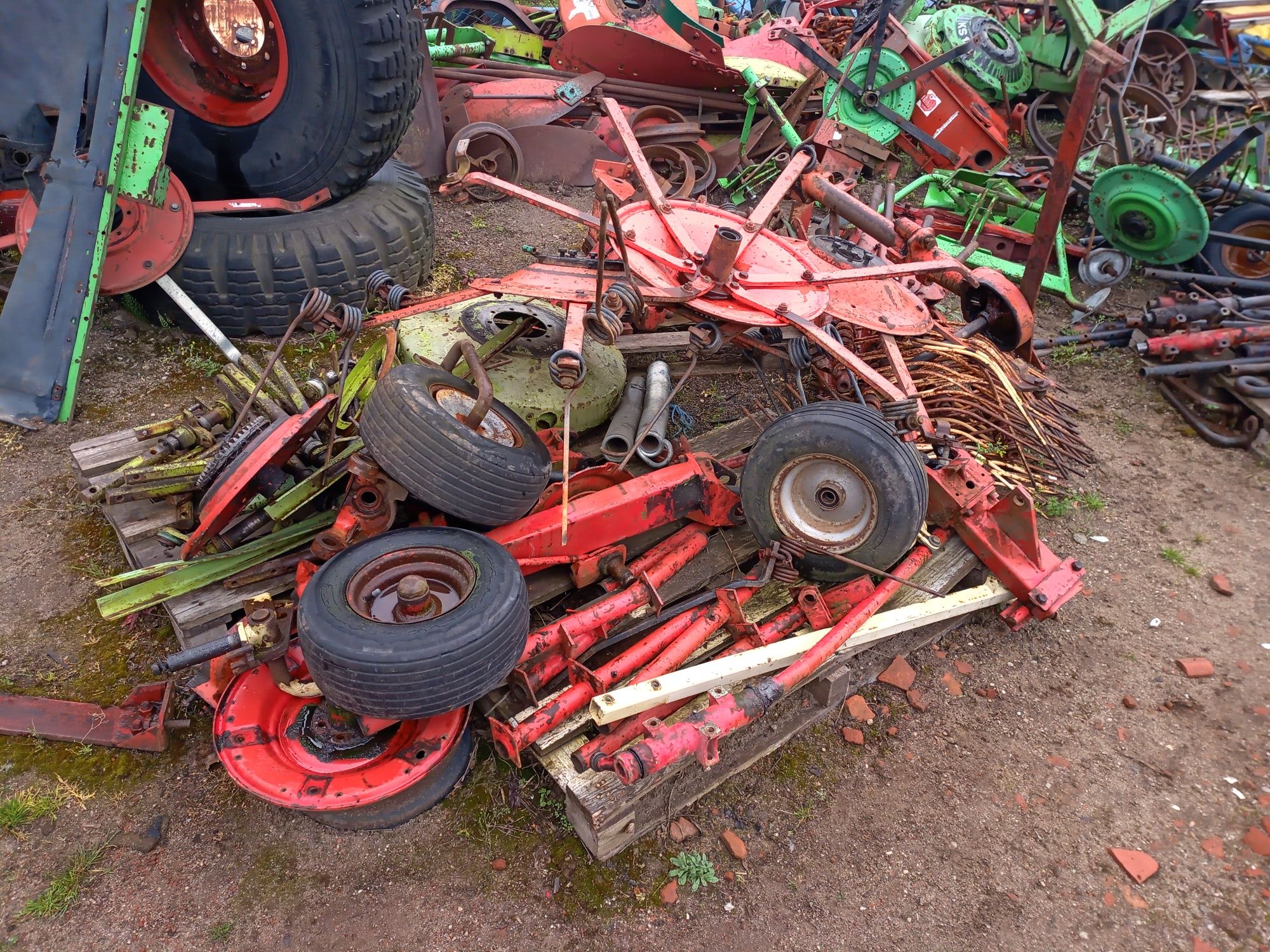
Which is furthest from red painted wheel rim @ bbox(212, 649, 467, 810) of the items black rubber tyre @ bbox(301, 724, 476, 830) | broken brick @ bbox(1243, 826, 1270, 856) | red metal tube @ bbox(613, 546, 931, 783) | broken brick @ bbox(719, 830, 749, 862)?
broken brick @ bbox(1243, 826, 1270, 856)

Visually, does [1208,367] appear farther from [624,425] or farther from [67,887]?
[67,887]

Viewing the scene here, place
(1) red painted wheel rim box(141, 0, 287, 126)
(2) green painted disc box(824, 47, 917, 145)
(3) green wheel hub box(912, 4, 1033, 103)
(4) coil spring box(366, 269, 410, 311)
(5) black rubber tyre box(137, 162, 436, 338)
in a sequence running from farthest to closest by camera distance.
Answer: (3) green wheel hub box(912, 4, 1033, 103)
(2) green painted disc box(824, 47, 917, 145)
(1) red painted wheel rim box(141, 0, 287, 126)
(5) black rubber tyre box(137, 162, 436, 338)
(4) coil spring box(366, 269, 410, 311)

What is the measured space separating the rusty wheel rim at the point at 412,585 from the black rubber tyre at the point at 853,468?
3.85ft

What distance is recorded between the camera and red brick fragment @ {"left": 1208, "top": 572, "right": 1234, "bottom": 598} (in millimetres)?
3635

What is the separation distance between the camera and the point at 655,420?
3.30 meters

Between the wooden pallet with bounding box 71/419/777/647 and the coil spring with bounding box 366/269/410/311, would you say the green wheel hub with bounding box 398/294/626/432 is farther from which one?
the wooden pallet with bounding box 71/419/777/647

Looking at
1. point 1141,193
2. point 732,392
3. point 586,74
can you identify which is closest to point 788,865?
point 732,392

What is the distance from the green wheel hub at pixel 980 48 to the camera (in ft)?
24.5

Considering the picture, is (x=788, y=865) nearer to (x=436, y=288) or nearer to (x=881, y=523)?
(x=881, y=523)

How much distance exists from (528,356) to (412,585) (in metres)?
1.72

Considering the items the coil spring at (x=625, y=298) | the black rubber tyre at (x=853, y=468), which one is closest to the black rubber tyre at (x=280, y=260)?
the coil spring at (x=625, y=298)

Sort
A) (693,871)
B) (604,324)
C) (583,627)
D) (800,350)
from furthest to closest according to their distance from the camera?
1. (800,350)
2. (604,324)
3. (583,627)
4. (693,871)

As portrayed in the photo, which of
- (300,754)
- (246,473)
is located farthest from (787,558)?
(246,473)

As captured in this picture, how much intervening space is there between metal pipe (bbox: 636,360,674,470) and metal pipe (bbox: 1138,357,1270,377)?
327cm
